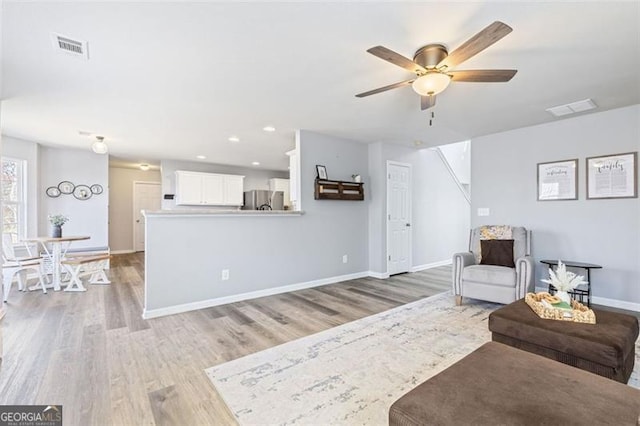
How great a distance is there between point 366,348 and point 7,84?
4.13 m

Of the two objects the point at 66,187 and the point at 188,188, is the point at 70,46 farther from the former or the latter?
the point at 66,187

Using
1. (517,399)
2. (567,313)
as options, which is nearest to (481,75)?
(567,313)

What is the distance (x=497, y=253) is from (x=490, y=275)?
416 millimetres

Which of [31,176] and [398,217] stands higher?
[31,176]

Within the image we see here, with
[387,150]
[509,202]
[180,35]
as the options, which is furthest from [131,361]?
[509,202]

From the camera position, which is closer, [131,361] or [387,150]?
[131,361]

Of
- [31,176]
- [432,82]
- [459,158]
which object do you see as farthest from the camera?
[459,158]

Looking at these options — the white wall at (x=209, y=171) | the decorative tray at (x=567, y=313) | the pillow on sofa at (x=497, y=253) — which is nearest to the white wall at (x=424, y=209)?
the pillow on sofa at (x=497, y=253)

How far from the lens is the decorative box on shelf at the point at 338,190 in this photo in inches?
172

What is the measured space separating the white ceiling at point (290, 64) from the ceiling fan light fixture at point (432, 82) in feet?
0.70

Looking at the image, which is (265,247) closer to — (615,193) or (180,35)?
(180,35)

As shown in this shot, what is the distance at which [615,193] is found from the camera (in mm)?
3391

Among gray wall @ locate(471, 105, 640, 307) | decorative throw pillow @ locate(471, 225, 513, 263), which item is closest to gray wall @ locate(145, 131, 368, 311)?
decorative throw pillow @ locate(471, 225, 513, 263)

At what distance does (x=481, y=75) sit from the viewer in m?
2.10
